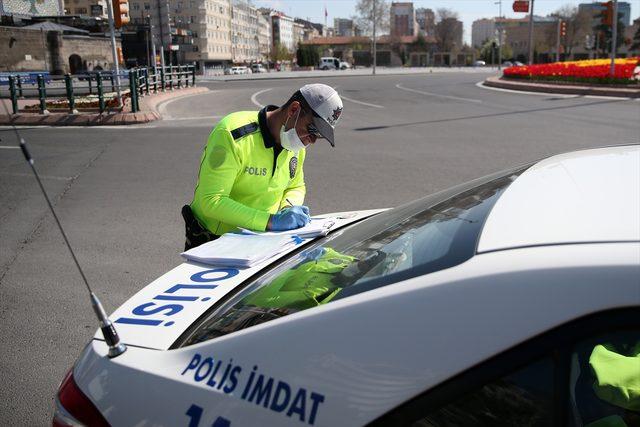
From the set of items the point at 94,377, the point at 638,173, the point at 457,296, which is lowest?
the point at 94,377

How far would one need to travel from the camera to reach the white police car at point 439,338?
1.16 metres

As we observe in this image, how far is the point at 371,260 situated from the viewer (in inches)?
71.8

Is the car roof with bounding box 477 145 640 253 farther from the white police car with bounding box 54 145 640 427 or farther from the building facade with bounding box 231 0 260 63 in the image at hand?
the building facade with bounding box 231 0 260 63

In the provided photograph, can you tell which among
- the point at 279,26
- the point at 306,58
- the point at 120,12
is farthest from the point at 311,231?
the point at 279,26

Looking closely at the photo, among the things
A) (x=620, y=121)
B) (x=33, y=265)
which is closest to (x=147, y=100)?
(x=620, y=121)

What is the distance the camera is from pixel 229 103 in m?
23.0

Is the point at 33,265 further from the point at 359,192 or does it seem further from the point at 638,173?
the point at 638,173

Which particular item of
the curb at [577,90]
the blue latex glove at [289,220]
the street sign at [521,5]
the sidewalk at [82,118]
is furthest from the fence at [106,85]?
the street sign at [521,5]

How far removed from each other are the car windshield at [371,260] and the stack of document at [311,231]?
1.23 feet

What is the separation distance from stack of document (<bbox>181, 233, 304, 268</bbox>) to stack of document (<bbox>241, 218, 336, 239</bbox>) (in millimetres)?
35

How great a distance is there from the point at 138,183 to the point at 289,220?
6248mm

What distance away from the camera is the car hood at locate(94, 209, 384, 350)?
1.77 meters

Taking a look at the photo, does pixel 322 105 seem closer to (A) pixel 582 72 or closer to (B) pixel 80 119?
(B) pixel 80 119

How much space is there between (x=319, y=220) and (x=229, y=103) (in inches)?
812
